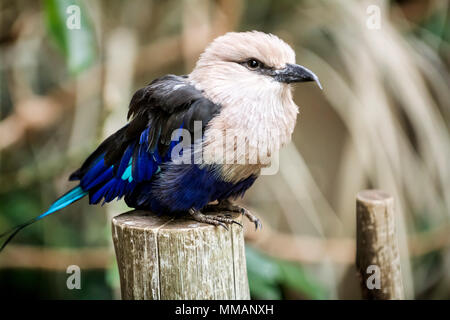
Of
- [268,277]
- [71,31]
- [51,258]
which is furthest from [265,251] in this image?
[71,31]

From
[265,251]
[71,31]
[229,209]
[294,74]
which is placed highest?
[71,31]

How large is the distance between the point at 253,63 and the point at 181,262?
82 cm

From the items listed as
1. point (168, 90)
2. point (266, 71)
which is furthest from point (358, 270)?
point (168, 90)

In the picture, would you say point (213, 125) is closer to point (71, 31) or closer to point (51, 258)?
point (71, 31)

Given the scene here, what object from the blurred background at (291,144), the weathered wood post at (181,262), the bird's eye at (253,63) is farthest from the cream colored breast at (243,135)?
the blurred background at (291,144)

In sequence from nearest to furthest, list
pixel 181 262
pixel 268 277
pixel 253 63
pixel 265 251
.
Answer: pixel 181 262 < pixel 253 63 < pixel 268 277 < pixel 265 251

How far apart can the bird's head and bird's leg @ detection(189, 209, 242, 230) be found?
1.44 feet

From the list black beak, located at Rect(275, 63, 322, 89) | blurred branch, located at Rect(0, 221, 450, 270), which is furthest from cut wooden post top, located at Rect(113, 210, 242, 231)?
blurred branch, located at Rect(0, 221, 450, 270)

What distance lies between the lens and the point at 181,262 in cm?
197

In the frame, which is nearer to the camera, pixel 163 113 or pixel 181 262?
pixel 181 262

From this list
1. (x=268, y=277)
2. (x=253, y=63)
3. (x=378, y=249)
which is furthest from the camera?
(x=268, y=277)

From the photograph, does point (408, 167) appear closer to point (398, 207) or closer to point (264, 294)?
point (398, 207)

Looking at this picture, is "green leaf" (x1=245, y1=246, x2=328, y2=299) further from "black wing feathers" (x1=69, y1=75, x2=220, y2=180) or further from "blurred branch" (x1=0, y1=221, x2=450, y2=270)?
"black wing feathers" (x1=69, y1=75, x2=220, y2=180)

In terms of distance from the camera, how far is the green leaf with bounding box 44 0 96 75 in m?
2.46
